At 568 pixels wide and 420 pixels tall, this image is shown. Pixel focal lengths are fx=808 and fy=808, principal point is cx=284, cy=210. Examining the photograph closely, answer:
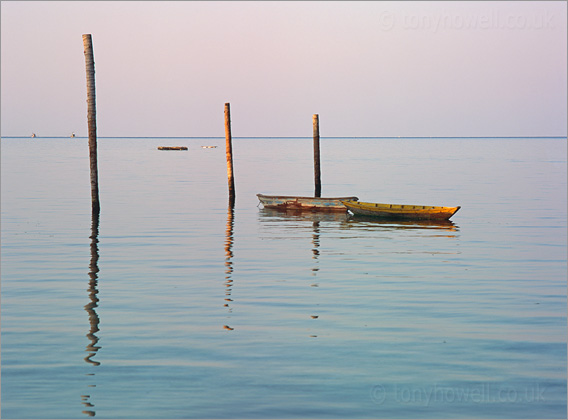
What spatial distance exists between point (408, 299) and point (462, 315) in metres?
1.55

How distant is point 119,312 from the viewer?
1409 centimetres

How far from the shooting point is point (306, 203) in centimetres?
3603

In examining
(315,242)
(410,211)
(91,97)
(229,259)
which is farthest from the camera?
(410,211)

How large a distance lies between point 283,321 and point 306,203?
2285 cm

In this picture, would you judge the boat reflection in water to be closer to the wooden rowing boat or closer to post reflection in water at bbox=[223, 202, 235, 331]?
the wooden rowing boat

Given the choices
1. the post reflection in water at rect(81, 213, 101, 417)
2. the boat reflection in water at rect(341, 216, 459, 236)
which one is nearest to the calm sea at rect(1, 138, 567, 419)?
the post reflection in water at rect(81, 213, 101, 417)

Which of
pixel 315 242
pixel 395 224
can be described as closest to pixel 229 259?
pixel 315 242

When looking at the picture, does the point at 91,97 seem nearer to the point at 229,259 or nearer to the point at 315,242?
the point at 315,242

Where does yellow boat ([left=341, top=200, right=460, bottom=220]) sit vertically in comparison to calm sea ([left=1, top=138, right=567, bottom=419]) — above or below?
above

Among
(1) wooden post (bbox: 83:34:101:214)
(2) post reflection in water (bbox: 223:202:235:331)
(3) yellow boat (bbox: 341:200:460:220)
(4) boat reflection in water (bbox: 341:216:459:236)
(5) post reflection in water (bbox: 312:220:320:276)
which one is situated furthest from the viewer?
(3) yellow boat (bbox: 341:200:460:220)

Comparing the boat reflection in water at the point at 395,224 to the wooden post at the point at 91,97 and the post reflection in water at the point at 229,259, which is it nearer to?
the post reflection in water at the point at 229,259

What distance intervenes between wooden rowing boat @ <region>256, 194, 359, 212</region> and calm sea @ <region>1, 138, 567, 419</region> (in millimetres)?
4935

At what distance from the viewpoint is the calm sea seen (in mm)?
9297

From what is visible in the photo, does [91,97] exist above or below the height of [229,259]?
above
